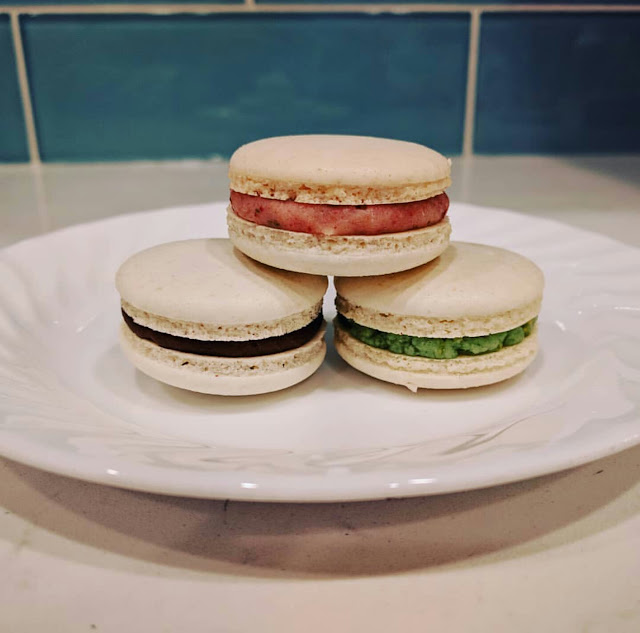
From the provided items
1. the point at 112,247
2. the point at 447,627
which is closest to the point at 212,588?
the point at 447,627

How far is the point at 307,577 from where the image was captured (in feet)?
2.33

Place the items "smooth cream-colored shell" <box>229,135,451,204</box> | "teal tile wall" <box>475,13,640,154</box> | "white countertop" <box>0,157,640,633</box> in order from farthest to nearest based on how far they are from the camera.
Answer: "teal tile wall" <box>475,13,640,154</box>, "smooth cream-colored shell" <box>229,135,451,204</box>, "white countertop" <box>0,157,640,633</box>

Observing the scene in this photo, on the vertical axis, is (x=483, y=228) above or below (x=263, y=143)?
below

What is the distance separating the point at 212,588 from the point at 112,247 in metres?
1.03

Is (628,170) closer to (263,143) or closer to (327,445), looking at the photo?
(263,143)

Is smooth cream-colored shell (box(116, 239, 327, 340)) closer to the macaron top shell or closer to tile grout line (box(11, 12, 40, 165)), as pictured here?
the macaron top shell

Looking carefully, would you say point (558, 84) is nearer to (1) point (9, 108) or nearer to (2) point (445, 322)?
(2) point (445, 322)

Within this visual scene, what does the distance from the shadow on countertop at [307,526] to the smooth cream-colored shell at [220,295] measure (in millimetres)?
291

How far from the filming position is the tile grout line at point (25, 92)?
245cm

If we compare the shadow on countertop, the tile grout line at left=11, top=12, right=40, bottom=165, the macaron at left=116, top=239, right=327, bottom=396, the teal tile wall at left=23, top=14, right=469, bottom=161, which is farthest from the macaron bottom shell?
the tile grout line at left=11, top=12, right=40, bottom=165

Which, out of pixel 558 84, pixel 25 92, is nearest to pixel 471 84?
pixel 558 84

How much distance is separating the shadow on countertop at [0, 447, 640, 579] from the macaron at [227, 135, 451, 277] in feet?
1.30

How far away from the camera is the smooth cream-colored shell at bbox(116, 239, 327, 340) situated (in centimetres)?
101

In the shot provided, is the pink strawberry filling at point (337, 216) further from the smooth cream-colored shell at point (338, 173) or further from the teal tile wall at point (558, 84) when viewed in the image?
the teal tile wall at point (558, 84)
